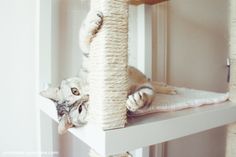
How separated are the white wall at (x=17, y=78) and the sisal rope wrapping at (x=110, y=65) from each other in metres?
0.54

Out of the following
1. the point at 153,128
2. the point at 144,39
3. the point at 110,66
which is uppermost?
the point at 144,39

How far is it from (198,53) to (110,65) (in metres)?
1.13

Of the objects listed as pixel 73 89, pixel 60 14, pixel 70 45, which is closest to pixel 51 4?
pixel 60 14

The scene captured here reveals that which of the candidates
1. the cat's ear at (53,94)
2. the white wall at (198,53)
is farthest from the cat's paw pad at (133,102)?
the white wall at (198,53)

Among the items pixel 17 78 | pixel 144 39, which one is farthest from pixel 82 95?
pixel 144 39

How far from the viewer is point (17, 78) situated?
0.94 metres

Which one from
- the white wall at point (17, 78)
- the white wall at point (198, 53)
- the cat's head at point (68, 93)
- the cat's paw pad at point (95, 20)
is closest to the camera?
the cat's paw pad at point (95, 20)

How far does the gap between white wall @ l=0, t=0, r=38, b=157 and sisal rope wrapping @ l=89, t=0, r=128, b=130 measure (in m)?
0.54

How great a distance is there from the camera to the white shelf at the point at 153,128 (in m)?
0.48

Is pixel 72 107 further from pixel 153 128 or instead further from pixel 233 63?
pixel 233 63

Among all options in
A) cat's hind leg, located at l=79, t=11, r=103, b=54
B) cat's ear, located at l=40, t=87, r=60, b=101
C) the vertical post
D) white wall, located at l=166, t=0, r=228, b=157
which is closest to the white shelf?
cat's ear, located at l=40, t=87, r=60, b=101

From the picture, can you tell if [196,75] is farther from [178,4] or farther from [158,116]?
[158,116]

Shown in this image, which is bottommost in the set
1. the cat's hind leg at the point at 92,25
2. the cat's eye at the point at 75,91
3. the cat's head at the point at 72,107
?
the cat's head at the point at 72,107

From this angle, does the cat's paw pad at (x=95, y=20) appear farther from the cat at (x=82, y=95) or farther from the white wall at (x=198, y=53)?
the white wall at (x=198, y=53)
